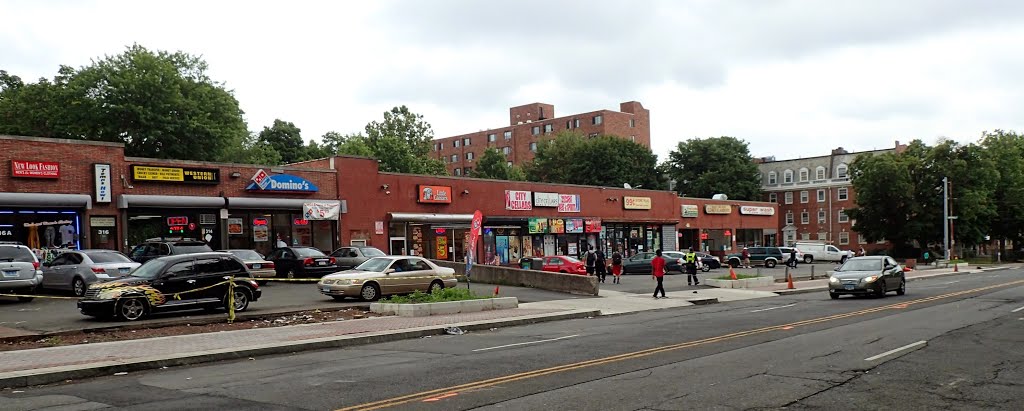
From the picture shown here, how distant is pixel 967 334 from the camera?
47.8 ft

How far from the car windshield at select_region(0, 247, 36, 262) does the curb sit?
1038 cm

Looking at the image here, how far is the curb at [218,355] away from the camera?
35.2 feet

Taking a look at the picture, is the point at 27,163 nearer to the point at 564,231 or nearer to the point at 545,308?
the point at 545,308

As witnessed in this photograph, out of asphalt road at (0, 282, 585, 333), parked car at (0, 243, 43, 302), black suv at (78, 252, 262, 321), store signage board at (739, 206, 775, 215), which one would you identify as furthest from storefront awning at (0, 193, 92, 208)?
store signage board at (739, 206, 775, 215)

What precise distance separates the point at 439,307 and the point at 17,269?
10901 mm

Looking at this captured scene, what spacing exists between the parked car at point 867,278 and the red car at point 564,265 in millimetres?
13976

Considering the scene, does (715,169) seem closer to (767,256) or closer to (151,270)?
(767,256)

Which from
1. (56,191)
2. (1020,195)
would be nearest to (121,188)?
(56,191)

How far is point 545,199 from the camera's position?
49.3 m

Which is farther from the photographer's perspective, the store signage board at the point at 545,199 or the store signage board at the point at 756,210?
the store signage board at the point at 756,210

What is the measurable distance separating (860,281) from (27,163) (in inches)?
1146

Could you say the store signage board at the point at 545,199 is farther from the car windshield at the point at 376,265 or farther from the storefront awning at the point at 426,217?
the car windshield at the point at 376,265

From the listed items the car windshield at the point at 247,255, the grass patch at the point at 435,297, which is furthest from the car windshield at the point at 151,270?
the car windshield at the point at 247,255

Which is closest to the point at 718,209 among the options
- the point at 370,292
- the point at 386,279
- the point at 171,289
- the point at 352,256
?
the point at 352,256
